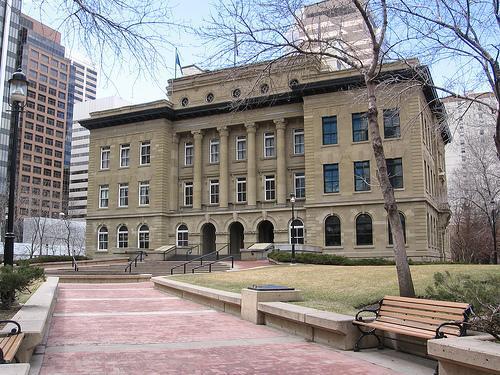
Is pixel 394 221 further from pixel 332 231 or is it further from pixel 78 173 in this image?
pixel 78 173

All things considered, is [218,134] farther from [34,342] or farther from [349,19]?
[34,342]

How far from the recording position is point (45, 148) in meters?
130

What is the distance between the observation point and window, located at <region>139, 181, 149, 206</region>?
5009cm

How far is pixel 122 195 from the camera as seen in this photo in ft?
171

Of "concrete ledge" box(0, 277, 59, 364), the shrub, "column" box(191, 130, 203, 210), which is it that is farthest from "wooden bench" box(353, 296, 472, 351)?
"column" box(191, 130, 203, 210)

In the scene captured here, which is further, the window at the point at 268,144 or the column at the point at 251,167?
the window at the point at 268,144

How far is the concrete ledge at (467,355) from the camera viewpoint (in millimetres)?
5176

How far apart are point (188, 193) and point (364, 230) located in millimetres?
18674

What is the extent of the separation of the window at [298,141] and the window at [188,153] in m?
11.1

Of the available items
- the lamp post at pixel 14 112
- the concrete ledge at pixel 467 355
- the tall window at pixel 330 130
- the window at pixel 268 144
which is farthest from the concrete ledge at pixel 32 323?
the window at pixel 268 144

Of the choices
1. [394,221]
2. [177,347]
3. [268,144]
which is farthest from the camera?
[268,144]

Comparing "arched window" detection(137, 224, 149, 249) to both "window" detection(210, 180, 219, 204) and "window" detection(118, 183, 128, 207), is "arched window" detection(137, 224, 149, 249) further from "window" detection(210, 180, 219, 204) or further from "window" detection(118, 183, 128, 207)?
"window" detection(210, 180, 219, 204)

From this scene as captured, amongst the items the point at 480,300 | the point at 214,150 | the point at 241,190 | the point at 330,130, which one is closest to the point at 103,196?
the point at 214,150

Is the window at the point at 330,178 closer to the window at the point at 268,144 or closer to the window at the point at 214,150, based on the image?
the window at the point at 268,144
